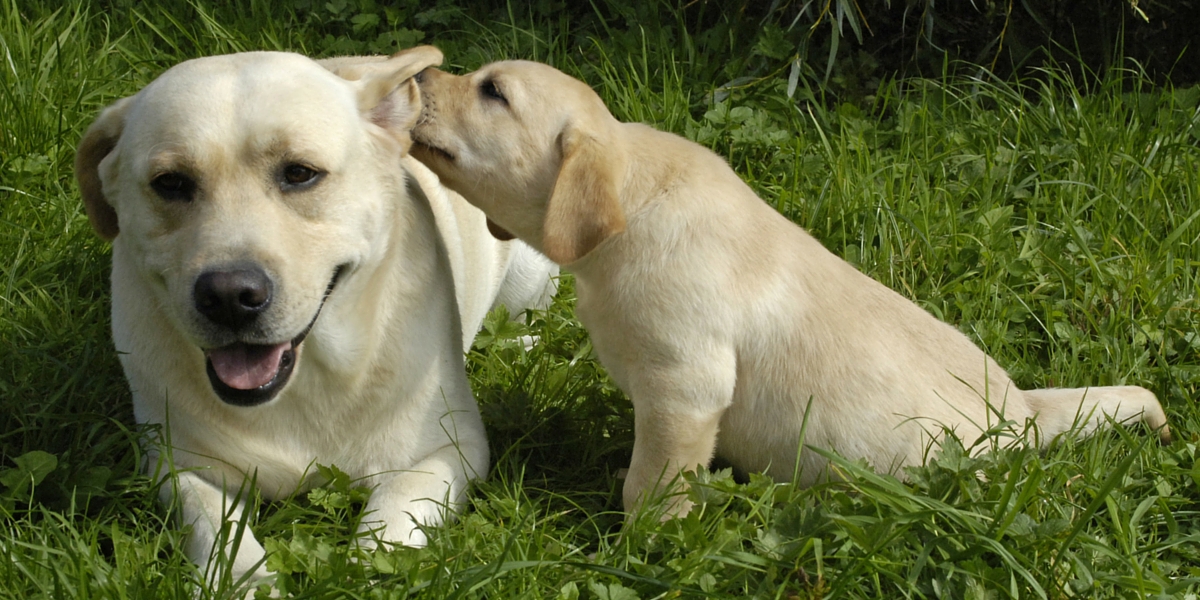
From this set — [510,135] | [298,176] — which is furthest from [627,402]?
[298,176]

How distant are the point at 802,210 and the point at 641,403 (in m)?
1.76

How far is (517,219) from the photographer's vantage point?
3.46m

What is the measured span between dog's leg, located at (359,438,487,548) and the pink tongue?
1.55 ft

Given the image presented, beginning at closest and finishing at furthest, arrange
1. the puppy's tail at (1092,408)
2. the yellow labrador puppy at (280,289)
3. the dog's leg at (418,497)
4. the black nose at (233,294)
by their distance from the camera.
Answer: the black nose at (233,294) < the yellow labrador puppy at (280,289) < the dog's leg at (418,497) < the puppy's tail at (1092,408)

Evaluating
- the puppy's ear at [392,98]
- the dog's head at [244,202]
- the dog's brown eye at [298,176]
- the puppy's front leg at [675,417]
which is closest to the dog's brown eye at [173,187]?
the dog's head at [244,202]

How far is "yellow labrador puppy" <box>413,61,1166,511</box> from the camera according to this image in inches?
128

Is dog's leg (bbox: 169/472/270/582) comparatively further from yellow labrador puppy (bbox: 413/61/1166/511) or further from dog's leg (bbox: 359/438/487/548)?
yellow labrador puppy (bbox: 413/61/1166/511)

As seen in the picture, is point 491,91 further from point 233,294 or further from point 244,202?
point 233,294

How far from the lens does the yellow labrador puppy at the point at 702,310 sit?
3.25 metres

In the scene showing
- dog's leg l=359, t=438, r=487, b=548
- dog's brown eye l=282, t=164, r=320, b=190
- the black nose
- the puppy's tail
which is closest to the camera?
the black nose

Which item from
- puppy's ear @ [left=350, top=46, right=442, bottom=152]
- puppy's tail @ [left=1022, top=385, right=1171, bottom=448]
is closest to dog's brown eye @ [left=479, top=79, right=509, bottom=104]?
puppy's ear @ [left=350, top=46, right=442, bottom=152]

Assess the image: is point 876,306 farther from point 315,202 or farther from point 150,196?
point 150,196

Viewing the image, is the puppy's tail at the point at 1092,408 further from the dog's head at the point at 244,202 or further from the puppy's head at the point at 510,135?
the dog's head at the point at 244,202

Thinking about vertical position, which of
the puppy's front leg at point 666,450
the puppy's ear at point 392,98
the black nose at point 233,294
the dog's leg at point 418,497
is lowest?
the dog's leg at point 418,497
